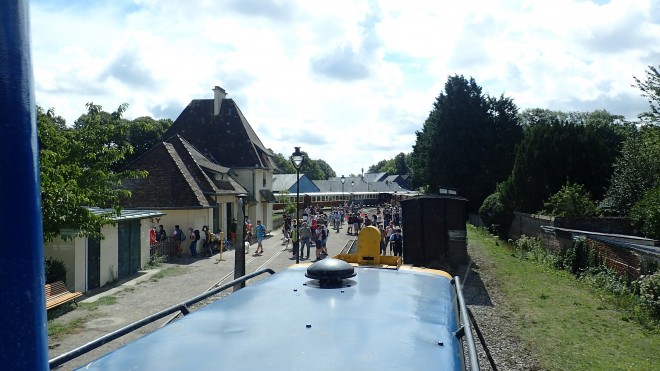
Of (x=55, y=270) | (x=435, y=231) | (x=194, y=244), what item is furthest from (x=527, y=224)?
(x=55, y=270)

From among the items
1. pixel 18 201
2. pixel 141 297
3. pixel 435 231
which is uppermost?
pixel 18 201

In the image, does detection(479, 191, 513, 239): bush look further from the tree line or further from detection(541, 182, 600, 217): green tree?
detection(541, 182, 600, 217): green tree

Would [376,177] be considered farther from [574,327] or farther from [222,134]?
[574,327]

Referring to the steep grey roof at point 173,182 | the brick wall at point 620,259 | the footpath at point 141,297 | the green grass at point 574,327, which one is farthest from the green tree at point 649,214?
the steep grey roof at point 173,182

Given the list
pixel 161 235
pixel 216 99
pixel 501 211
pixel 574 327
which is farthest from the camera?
pixel 216 99

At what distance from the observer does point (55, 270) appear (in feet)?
49.0

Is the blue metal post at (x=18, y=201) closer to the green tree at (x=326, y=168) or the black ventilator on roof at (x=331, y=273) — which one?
the black ventilator on roof at (x=331, y=273)

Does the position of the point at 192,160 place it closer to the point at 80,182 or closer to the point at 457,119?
the point at 80,182

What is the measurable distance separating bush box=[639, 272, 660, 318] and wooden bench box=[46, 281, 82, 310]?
Result: 559 inches

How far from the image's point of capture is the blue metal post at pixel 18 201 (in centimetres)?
130

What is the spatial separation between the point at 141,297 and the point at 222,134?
2458 centimetres

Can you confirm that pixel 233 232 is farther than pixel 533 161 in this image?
No

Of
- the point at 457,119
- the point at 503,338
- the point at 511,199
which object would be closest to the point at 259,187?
the point at 511,199

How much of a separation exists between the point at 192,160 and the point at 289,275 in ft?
86.5
